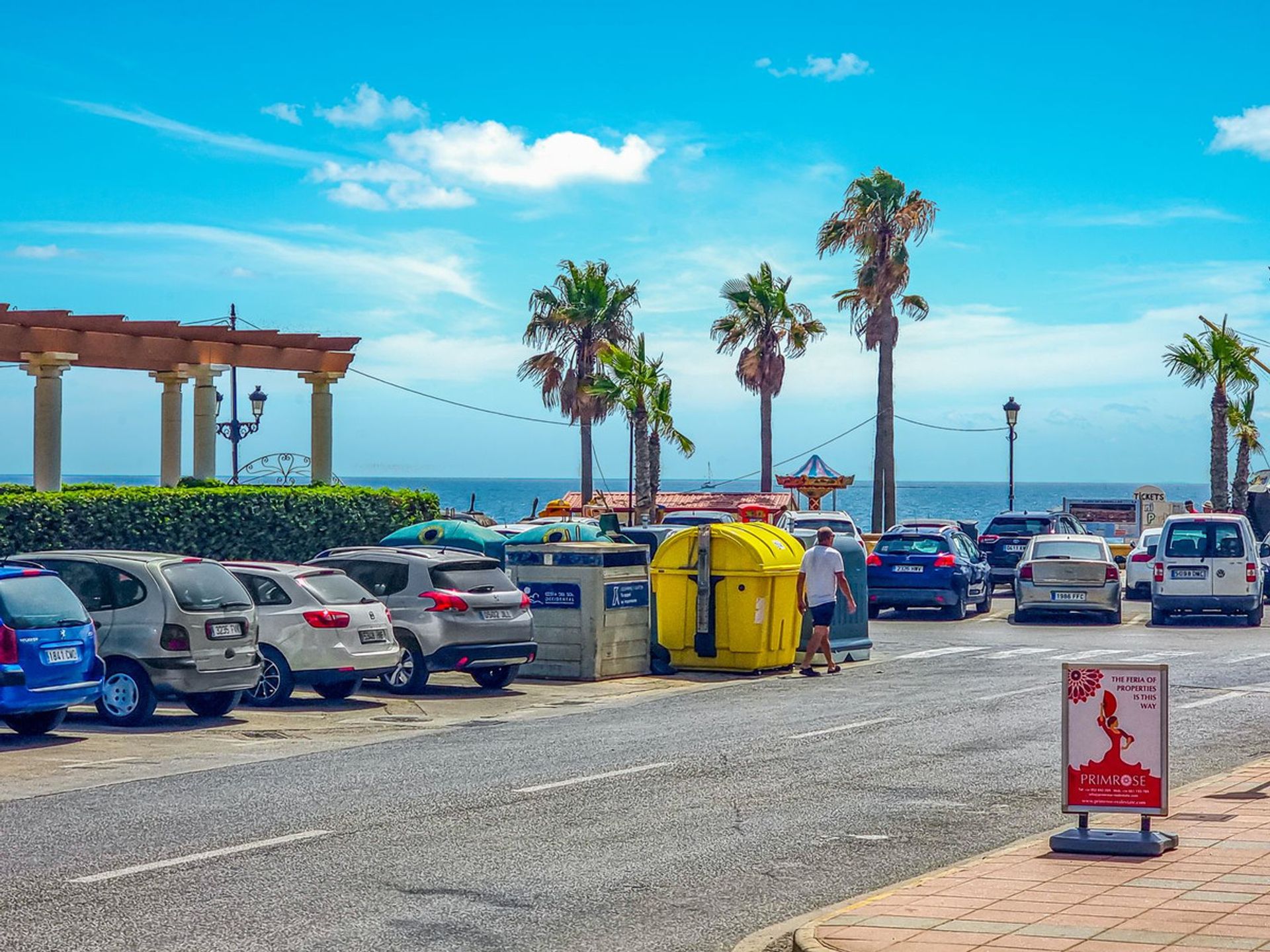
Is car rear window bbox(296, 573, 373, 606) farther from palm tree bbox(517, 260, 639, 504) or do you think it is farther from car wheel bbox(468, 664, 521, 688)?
palm tree bbox(517, 260, 639, 504)

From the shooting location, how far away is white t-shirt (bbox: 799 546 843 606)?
63.0 ft

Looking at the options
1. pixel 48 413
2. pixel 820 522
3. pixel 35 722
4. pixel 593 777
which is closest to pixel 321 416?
pixel 48 413

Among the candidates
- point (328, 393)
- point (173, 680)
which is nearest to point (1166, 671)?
point (173, 680)

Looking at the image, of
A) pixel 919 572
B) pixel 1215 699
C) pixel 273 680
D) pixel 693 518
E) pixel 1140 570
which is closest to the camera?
pixel 273 680

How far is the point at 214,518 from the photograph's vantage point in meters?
24.5

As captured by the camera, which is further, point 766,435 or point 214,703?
point 766,435

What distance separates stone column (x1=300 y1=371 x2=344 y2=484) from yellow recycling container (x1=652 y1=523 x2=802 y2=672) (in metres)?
13.5

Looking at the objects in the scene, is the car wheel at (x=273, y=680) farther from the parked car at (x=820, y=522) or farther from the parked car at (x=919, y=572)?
the parked car at (x=820, y=522)

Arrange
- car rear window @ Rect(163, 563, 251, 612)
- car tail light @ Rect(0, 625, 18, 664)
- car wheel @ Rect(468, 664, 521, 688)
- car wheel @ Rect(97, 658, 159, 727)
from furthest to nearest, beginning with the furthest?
car wheel @ Rect(468, 664, 521, 688), car rear window @ Rect(163, 563, 251, 612), car wheel @ Rect(97, 658, 159, 727), car tail light @ Rect(0, 625, 18, 664)

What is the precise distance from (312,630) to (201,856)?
24.1 ft

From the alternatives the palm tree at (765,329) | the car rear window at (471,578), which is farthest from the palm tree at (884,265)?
the car rear window at (471,578)

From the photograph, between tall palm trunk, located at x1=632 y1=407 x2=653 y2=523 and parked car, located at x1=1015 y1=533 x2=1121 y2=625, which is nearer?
Result: parked car, located at x1=1015 y1=533 x2=1121 y2=625

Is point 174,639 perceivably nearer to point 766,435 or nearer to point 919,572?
point 919,572

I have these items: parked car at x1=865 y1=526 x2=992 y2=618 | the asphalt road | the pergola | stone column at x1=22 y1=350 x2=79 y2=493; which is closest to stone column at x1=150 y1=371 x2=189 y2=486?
the pergola
